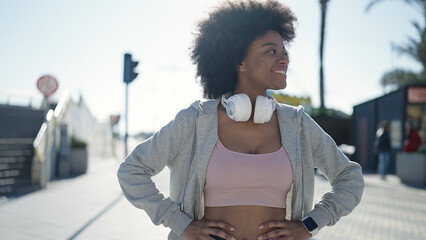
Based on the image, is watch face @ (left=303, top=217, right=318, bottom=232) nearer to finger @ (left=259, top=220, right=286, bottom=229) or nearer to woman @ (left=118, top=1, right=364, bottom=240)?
woman @ (left=118, top=1, right=364, bottom=240)

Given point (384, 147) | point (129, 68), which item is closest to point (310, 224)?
point (129, 68)

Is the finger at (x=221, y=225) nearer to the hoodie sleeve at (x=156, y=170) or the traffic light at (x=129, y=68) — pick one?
the hoodie sleeve at (x=156, y=170)

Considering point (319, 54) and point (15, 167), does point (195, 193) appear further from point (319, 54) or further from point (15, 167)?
point (319, 54)

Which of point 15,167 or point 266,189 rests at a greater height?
point 266,189

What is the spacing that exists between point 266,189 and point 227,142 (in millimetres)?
260

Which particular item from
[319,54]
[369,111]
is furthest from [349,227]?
[319,54]

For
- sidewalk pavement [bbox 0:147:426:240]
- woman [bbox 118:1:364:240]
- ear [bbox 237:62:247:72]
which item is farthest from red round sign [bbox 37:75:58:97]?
ear [bbox 237:62:247:72]

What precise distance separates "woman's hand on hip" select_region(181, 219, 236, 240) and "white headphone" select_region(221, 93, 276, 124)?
0.44m

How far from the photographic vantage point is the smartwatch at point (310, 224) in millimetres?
1900

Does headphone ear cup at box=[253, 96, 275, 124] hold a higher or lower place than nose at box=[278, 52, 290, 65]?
lower

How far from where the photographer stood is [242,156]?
1.91 m

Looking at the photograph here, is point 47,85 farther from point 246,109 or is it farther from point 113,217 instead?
point 246,109

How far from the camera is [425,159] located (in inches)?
512

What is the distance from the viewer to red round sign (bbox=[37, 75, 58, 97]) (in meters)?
13.1
